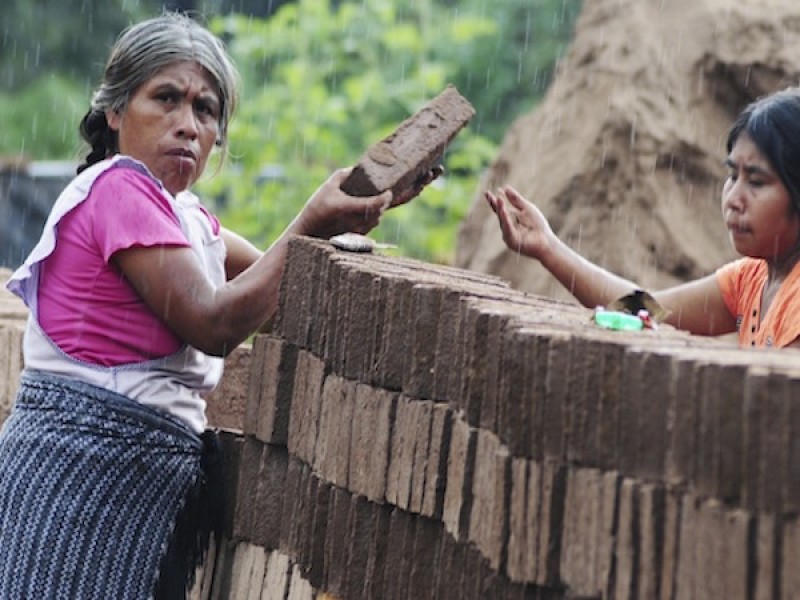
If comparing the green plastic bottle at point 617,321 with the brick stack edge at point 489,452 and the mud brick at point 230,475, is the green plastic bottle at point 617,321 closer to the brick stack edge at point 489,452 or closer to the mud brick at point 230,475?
the brick stack edge at point 489,452

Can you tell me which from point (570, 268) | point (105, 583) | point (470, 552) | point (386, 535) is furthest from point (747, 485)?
point (570, 268)

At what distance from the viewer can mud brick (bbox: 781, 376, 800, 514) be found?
2.17m

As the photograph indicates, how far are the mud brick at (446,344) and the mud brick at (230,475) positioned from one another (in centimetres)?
102

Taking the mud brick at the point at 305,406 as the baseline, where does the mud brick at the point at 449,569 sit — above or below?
below

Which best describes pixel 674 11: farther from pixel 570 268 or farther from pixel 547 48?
pixel 547 48

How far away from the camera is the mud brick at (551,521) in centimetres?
253

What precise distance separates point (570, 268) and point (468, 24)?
816 cm

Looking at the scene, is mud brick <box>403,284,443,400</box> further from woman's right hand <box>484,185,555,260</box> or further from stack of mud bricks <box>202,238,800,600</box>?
woman's right hand <box>484,185,555,260</box>

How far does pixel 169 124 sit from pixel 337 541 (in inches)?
49.3

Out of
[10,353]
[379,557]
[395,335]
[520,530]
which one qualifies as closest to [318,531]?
[379,557]

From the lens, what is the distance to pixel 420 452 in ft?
10.0

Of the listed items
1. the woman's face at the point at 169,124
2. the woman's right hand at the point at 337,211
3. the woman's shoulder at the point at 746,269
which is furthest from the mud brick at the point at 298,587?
the woman's shoulder at the point at 746,269

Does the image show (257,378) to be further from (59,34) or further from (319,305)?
(59,34)

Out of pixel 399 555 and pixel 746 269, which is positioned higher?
pixel 746 269
